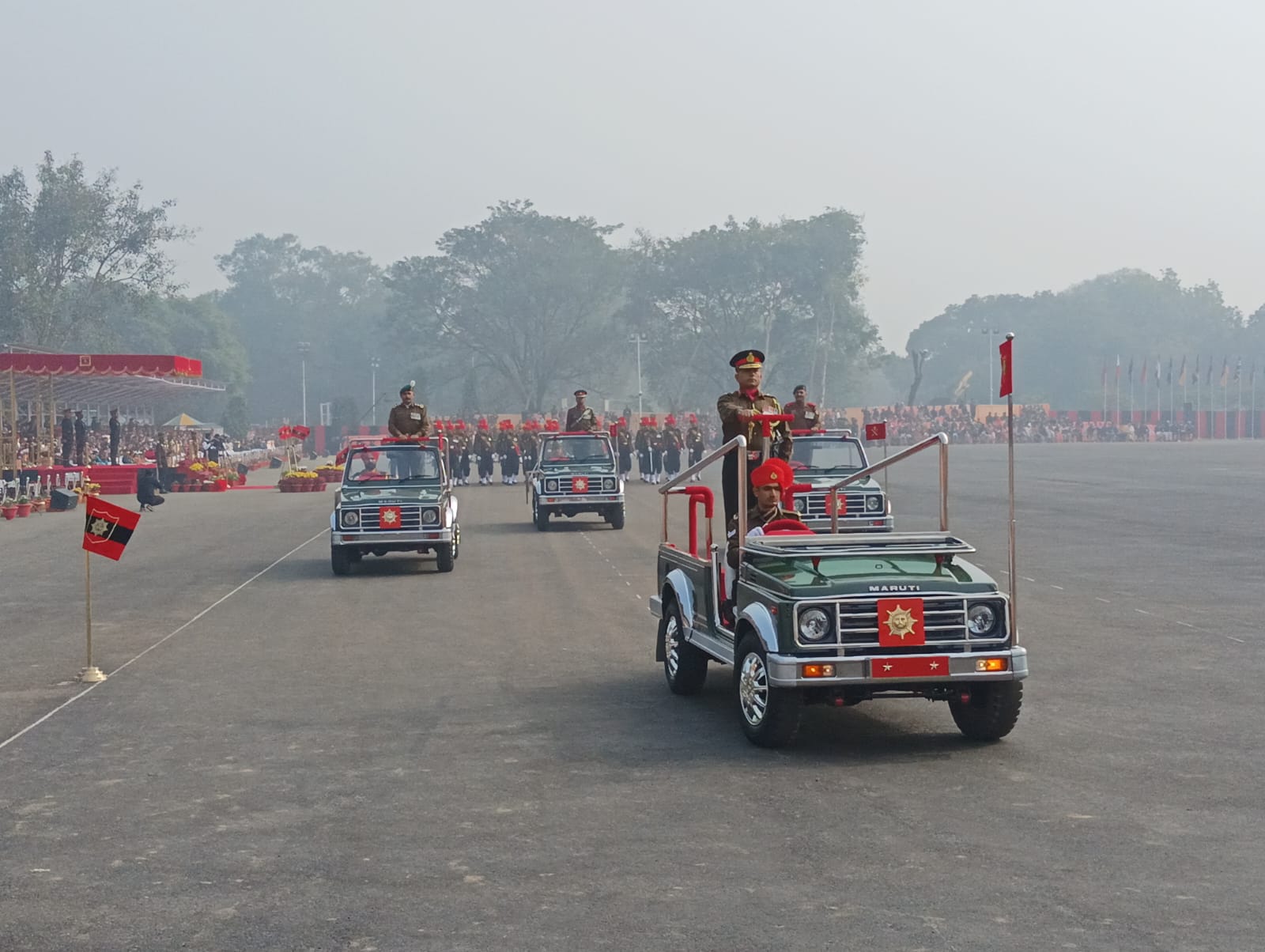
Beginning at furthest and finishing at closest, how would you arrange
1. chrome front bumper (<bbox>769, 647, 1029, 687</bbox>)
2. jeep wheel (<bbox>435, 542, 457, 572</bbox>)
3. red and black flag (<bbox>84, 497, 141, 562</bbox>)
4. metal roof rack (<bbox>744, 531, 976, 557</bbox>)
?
jeep wheel (<bbox>435, 542, 457, 572</bbox>) < red and black flag (<bbox>84, 497, 141, 562</bbox>) < metal roof rack (<bbox>744, 531, 976, 557</bbox>) < chrome front bumper (<bbox>769, 647, 1029, 687</bbox>)

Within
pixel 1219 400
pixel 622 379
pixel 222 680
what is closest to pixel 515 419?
pixel 622 379

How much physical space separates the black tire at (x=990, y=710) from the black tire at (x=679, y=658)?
215cm

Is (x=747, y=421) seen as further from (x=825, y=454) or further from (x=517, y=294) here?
(x=517, y=294)

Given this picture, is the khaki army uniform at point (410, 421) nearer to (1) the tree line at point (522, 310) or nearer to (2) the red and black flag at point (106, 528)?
(2) the red and black flag at point (106, 528)

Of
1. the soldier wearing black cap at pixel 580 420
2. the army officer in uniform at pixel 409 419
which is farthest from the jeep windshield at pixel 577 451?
the army officer in uniform at pixel 409 419

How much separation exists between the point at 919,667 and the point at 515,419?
101 m

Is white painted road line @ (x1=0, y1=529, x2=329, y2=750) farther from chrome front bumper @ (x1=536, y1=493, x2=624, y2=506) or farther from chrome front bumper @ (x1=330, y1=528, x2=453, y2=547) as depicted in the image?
chrome front bumper @ (x1=536, y1=493, x2=624, y2=506)

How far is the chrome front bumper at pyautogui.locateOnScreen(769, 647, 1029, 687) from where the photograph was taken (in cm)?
876

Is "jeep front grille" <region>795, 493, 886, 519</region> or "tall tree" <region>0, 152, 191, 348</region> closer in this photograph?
"jeep front grille" <region>795, 493, 886, 519</region>

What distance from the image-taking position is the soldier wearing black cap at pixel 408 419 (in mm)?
22844

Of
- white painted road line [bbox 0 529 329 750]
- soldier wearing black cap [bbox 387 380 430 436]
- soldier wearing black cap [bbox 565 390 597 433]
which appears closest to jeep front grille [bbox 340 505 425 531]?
white painted road line [bbox 0 529 329 750]

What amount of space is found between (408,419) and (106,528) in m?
9.93

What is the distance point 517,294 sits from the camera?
10819 cm

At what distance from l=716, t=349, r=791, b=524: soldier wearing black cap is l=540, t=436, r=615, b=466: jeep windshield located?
1874 cm
